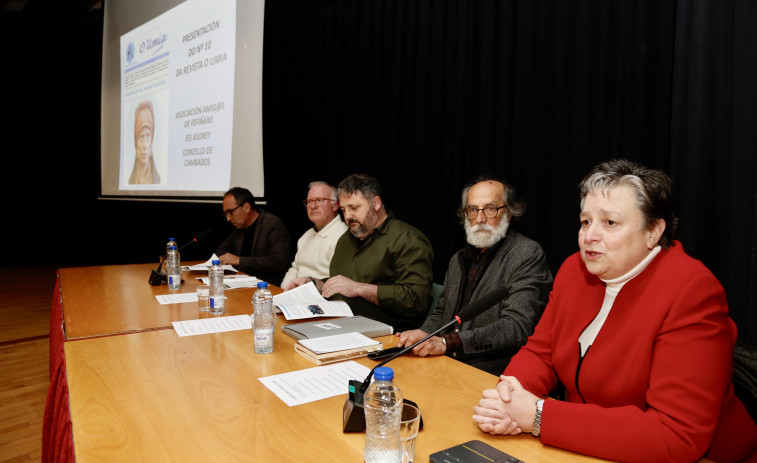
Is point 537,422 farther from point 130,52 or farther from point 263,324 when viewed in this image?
point 130,52

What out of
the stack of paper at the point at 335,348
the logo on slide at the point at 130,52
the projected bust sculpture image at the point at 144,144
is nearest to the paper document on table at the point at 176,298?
the stack of paper at the point at 335,348

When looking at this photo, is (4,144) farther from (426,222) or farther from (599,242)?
(599,242)

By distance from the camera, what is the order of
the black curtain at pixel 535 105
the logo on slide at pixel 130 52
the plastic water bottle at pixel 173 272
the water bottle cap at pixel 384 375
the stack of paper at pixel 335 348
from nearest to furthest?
1. the water bottle cap at pixel 384 375
2. the stack of paper at pixel 335 348
3. the black curtain at pixel 535 105
4. the plastic water bottle at pixel 173 272
5. the logo on slide at pixel 130 52

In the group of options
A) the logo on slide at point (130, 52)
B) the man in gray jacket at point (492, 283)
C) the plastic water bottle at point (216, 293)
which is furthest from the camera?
the logo on slide at point (130, 52)

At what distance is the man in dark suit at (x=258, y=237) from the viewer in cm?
374

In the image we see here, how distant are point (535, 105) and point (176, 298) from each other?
6.68 ft

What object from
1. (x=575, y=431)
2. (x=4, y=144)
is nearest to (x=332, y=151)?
(x=575, y=431)

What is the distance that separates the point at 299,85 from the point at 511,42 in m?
2.32

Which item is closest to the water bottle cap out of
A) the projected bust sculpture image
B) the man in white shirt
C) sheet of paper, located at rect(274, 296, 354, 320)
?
sheet of paper, located at rect(274, 296, 354, 320)

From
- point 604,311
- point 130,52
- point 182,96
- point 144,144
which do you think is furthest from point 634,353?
point 130,52

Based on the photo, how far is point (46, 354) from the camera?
3598mm

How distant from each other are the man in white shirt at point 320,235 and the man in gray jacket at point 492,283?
1.16 meters

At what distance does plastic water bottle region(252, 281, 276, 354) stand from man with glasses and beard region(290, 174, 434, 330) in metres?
0.70

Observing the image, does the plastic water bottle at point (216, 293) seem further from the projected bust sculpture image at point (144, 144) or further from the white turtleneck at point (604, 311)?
the projected bust sculpture image at point (144, 144)
